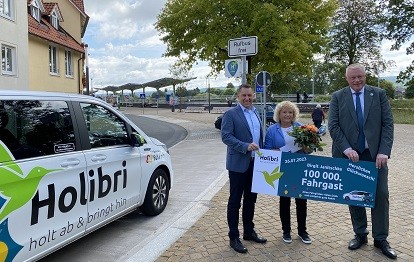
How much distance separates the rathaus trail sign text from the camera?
25.6 ft

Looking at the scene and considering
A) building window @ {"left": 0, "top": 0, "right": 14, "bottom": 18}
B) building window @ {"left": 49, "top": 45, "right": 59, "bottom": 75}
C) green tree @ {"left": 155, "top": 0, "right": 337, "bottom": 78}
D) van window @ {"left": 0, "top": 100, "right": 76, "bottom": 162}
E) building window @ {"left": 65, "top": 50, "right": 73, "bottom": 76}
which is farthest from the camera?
building window @ {"left": 65, "top": 50, "right": 73, "bottom": 76}

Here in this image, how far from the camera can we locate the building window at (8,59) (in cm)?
1847

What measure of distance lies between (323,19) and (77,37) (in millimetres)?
19601

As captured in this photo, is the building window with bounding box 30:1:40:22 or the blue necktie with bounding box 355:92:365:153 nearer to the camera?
the blue necktie with bounding box 355:92:365:153

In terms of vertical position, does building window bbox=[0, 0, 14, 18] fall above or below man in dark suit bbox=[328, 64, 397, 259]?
above

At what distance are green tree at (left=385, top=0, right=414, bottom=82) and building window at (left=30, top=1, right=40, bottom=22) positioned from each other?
101 ft

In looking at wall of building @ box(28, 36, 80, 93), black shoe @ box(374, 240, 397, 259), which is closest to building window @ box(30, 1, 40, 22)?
wall of building @ box(28, 36, 80, 93)

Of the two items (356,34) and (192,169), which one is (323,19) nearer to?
(192,169)

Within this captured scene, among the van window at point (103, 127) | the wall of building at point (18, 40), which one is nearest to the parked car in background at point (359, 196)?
the van window at point (103, 127)

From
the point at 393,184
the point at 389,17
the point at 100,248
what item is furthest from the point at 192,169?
the point at 389,17

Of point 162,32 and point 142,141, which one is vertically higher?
point 162,32

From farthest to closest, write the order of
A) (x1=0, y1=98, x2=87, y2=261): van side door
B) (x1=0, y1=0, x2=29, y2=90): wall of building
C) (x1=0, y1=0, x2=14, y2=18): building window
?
(x1=0, y1=0, x2=14, y2=18): building window → (x1=0, y1=0, x2=29, y2=90): wall of building → (x1=0, y1=98, x2=87, y2=261): van side door

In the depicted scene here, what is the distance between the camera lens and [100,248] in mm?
4363

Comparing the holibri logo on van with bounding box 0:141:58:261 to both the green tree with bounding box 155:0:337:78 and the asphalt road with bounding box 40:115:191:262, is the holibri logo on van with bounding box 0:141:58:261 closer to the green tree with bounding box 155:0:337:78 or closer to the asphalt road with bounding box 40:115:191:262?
the asphalt road with bounding box 40:115:191:262
